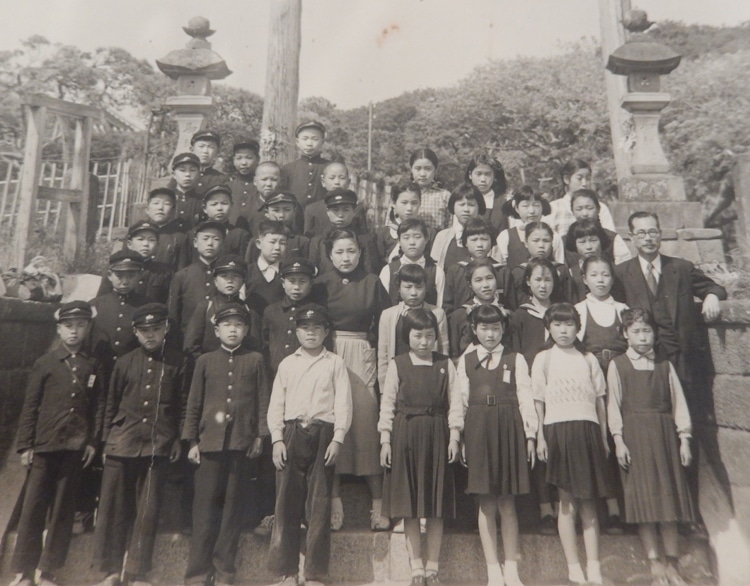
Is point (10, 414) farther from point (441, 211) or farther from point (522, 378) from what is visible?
point (441, 211)

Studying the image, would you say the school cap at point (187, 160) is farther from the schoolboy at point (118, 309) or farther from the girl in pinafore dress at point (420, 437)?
the girl in pinafore dress at point (420, 437)

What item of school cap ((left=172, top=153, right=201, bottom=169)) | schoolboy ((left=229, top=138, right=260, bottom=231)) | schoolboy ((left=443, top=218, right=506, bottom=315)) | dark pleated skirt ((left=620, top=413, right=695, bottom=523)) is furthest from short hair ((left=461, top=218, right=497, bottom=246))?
school cap ((left=172, top=153, right=201, bottom=169))

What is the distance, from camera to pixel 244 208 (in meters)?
4.68

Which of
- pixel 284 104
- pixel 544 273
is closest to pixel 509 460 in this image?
pixel 544 273

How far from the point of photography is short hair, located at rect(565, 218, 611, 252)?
12.8 feet

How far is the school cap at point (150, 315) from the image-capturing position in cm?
342

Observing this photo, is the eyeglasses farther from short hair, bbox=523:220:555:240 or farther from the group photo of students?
short hair, bbox=523:220:555:240

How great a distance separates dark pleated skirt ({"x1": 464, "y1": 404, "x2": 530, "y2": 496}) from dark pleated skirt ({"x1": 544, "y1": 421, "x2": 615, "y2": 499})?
0.52 ft

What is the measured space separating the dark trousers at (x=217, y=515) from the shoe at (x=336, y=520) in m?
0.51

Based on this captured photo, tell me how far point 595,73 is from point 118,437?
13151 mm

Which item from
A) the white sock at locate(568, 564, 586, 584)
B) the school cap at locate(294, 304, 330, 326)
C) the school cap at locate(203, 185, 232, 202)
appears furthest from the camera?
the school cap at locate(203, 185, 232, 202)

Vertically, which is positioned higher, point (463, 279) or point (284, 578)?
point (463, 279)

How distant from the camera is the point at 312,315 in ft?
10.9

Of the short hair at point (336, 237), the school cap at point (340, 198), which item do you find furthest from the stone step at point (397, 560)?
the school cap at point (340, 198)
